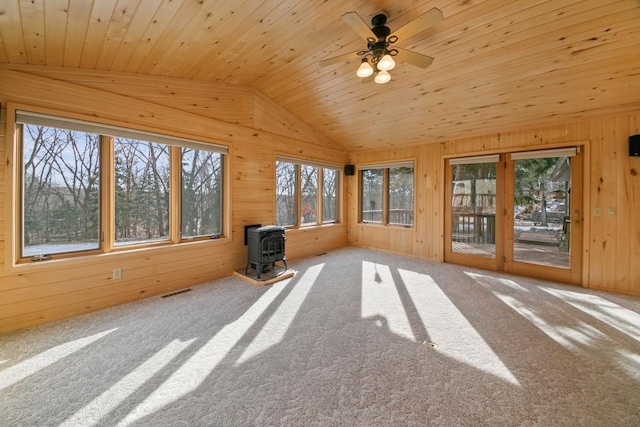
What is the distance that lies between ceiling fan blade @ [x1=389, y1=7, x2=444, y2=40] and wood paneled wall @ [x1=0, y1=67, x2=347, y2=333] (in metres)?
2.72

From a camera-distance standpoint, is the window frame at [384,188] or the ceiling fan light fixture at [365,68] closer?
the ceiling fan light fixture at [365,68]

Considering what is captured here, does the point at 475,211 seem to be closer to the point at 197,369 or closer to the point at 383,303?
the point at 383,303

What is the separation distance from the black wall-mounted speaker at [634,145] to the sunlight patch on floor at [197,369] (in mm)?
4849

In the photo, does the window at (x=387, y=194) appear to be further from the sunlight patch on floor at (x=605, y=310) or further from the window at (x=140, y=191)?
the window at (x=140, y=191)

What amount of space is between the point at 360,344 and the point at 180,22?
325 centimetres

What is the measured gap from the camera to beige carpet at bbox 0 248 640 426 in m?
1.56

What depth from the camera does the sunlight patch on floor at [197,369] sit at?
159 cm

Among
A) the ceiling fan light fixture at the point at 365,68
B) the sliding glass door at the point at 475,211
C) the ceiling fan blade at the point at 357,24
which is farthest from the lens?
the sliding glass door at the point at 475,211

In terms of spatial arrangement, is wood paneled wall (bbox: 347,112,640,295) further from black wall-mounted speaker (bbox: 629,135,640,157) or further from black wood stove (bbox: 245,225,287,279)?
black wood stove (bbox: 245,225,287,279)

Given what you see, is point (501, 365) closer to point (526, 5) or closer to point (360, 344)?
point (360, 344)

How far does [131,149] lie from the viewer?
3.18 metres

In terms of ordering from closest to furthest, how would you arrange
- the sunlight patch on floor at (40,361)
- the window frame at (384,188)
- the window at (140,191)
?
the sunlight patch on floor at (40,361) < the window at (140,191) < the window frame at (384,188)

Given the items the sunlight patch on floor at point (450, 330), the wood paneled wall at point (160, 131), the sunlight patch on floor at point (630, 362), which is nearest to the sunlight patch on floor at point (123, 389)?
the wood paneled wall at point (160, 131)

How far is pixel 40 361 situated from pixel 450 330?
3.40m
